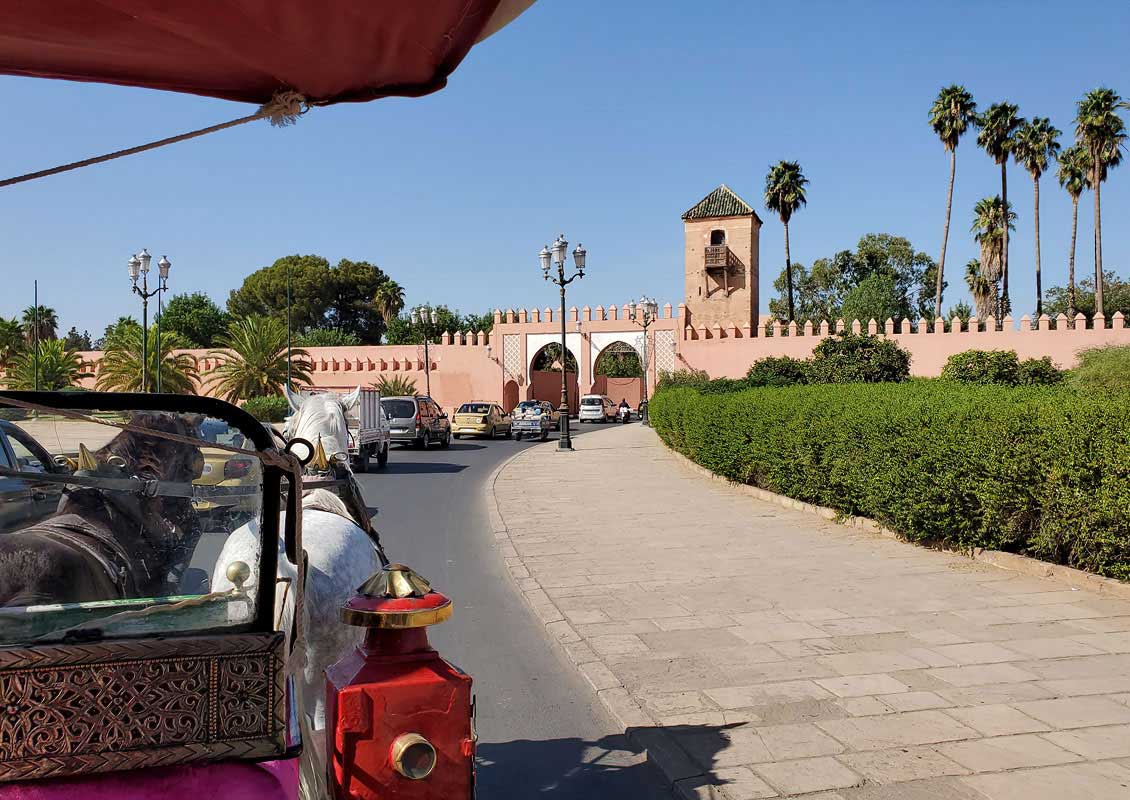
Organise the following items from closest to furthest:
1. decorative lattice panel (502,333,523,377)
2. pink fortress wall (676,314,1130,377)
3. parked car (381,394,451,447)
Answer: parked car (381,394,451,447), pink fortress wall (676,314,1130,377), decorative lattice panel (502,333,523,377)

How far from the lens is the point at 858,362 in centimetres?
2875

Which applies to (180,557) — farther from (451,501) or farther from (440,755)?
(451,501)

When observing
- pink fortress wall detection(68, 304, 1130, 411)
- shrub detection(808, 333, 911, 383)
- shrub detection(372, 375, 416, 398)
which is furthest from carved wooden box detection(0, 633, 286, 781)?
shrub detection(372, 375, 416, 398)

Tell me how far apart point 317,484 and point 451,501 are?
11290mm

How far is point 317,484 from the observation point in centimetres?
364

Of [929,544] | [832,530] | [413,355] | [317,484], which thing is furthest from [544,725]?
[413,355]

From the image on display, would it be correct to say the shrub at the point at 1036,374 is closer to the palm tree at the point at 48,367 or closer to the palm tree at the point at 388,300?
the palm tree at the point at 48,367

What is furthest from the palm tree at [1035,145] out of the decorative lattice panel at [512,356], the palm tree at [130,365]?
the palm tree at [130,365]

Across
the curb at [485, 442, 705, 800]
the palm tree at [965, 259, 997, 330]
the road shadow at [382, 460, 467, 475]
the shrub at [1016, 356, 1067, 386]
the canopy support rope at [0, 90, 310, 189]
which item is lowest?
the road shadow at [382, 460, 467, 475]

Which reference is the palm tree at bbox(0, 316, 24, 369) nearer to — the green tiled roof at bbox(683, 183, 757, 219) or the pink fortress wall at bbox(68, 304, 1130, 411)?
the pink fortress wall at bbox(68, 304, 1130, 411)

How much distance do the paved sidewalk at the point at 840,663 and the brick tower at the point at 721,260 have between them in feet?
152

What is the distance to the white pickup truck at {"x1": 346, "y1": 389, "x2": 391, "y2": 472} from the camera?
1961 centimetres

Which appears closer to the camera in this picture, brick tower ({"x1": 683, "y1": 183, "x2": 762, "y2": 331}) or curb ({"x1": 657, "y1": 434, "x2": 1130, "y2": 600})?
curb ({"x1": 657, "y1": 434, "x2": 1130, "y2": 600})

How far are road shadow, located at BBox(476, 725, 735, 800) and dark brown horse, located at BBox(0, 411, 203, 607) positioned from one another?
208 cm
